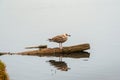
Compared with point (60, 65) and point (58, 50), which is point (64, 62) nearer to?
point (60, 65)

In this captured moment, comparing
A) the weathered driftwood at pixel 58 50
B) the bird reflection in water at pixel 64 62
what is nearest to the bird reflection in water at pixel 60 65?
the bird reflection in water at pixel 64 62

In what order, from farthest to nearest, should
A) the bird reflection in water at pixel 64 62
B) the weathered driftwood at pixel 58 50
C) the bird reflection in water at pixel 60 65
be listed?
the weathered driftwood at pixel 58 50
the bird reflection in water at pixel 64 62
the bird reflection in water at pixel 60 65

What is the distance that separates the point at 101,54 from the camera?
34.8 m

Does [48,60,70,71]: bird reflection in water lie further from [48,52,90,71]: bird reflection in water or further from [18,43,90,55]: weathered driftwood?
[18,43,90,55]: weathered driftwood

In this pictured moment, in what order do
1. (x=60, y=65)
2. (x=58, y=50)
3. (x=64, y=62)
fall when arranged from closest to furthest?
(x=60, y=65) < (x=64, y=62) < (x=58, y=50)

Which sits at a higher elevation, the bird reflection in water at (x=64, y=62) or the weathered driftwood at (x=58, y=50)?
the weathered driftwood at (x=58, y=50)

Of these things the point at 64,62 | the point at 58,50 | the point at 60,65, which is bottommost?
the point at 60,65

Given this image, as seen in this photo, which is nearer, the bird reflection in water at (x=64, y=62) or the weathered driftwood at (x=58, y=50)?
the bird reflection in water at (x=64, y=62)

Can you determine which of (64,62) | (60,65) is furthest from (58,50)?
(60,65)

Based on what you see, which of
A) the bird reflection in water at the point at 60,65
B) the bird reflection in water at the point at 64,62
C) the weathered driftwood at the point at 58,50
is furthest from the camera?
the weathered driftwood at the point at 58,50

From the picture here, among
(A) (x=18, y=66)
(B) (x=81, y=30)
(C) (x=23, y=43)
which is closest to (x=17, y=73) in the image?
(A) (x=18, y=66)

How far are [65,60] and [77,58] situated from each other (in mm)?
1176

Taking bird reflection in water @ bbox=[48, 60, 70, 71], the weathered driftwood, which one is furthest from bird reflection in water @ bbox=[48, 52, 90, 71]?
the weathered driftwood

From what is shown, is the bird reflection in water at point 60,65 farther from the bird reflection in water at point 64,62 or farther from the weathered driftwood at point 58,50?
the weathered driftwood at point 58,50
